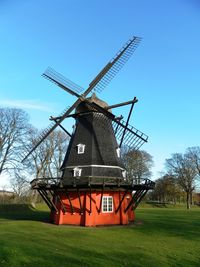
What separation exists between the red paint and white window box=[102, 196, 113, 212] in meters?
0.23

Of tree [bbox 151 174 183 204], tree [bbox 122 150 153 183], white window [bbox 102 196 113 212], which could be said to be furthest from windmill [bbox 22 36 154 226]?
tree [bbox 151 174 183 204]

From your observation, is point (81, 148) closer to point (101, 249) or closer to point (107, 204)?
point (107, 204)

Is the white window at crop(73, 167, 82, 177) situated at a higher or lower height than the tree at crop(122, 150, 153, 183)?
lower

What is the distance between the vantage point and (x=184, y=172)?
192 feet

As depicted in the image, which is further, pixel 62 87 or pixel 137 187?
pixel 62 87

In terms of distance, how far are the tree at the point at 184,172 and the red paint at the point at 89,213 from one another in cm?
3689

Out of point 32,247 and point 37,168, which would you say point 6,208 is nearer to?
point 37,168

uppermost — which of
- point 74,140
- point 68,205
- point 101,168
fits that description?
point 74,140

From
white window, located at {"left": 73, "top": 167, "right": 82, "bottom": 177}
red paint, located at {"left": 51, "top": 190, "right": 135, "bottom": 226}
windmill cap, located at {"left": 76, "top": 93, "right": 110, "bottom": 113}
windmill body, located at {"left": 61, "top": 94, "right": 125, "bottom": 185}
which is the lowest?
red paint, located at {"left": 51, "top": 190, "right": 135, "bottom": 226}

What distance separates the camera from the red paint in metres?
21.1

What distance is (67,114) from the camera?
24625 mm

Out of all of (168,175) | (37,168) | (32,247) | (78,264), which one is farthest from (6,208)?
(168,175)

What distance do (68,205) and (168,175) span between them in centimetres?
4462

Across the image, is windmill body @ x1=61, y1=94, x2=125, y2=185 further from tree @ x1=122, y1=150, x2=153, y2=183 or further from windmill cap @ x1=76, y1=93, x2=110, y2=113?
tree @ x1=122, y1=150, x2=153, y2=183
